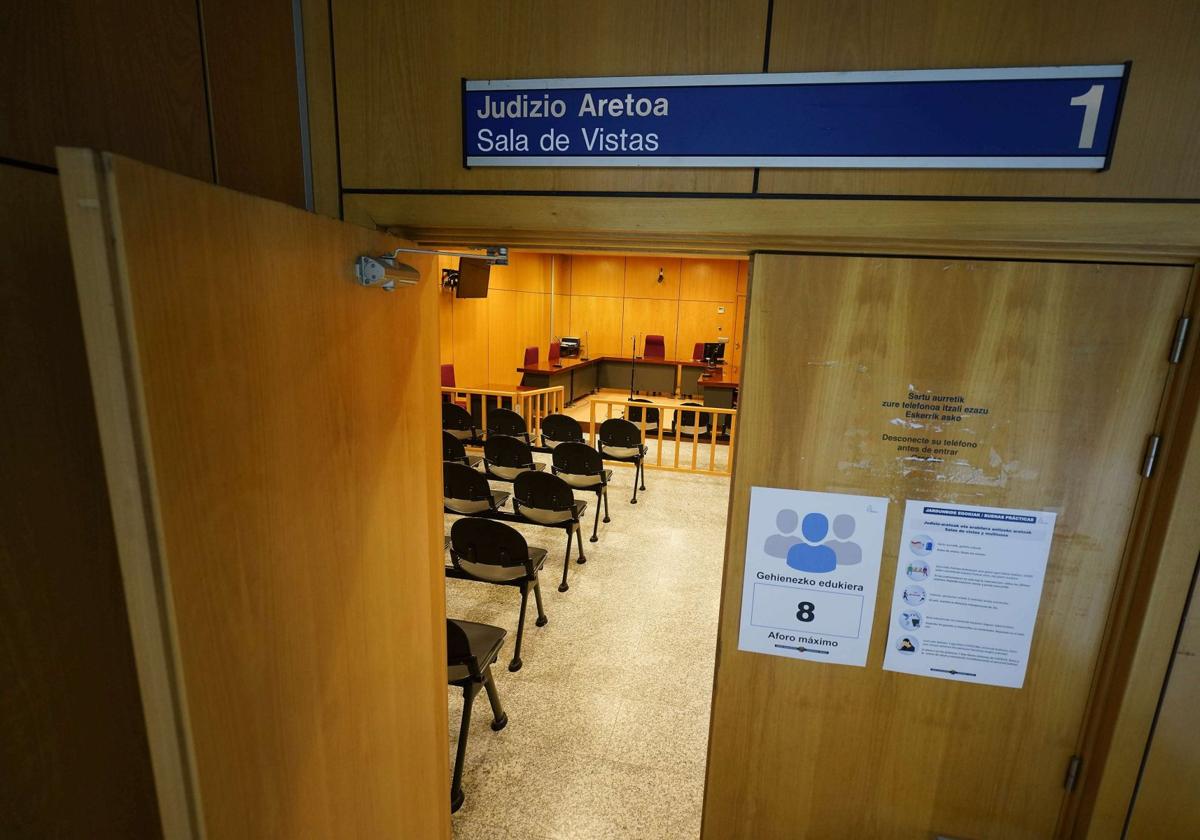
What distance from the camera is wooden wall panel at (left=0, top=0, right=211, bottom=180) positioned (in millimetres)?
798

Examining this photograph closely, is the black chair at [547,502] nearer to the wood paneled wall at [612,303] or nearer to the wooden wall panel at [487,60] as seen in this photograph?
the wooden wall panel at [487,60]

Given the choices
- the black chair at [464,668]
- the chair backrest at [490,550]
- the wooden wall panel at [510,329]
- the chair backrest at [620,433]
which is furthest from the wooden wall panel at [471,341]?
the black chair at [464,668]

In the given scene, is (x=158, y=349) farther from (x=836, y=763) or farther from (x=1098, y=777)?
(x=1098, y=777)

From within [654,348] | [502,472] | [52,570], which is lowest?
[502,472]

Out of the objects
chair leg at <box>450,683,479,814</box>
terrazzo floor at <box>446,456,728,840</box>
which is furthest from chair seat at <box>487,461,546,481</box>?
chair leg at <box>450,683,479,814</box>

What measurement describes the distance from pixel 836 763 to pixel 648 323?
37.8 ft

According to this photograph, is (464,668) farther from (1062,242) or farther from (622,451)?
(622,451)

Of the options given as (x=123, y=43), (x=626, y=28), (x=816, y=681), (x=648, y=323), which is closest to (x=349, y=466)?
(x=123, y=43)

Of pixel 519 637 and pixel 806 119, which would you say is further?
pixel 519 637

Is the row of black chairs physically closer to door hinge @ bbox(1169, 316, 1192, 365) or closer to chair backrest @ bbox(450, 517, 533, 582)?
chair backrest @ bbox(450, 517, 533, 582)

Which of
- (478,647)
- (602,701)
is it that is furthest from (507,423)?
(478,647)

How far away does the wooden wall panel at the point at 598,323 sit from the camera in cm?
1275

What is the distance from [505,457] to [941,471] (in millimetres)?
4373

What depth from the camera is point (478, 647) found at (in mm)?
A: 2518
